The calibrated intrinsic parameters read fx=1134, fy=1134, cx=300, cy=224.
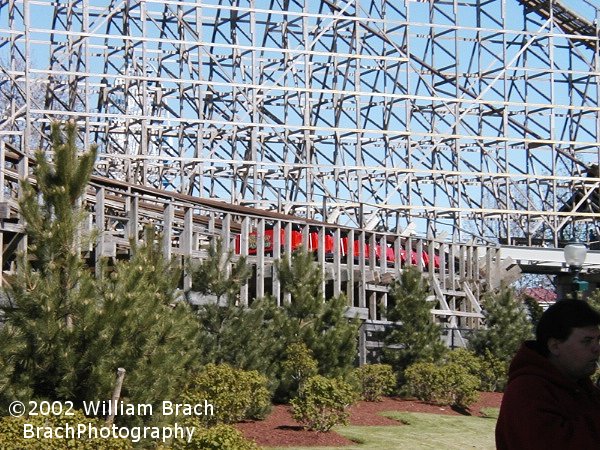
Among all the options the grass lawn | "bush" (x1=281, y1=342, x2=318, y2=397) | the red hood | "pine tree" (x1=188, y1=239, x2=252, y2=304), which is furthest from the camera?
"bush" (x1=281, y1=342, x2=318, y2=397)

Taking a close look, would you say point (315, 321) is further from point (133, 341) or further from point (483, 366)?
point (133, 341)

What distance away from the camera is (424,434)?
50.4 ft

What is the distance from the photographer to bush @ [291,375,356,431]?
13961 mm

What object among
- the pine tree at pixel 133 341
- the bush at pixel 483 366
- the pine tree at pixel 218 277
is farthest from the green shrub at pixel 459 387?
the pine tree at pixel 133 341

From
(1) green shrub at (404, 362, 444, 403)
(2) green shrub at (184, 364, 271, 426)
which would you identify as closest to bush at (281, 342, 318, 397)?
(2) green shrub at (184, 364, 271, 426)

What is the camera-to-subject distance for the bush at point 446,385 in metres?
18.7

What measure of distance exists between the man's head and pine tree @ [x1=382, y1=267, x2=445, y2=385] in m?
16.2

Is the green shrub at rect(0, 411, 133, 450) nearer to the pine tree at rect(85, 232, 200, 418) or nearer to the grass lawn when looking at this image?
the pine tree at rect(85, 232, 200, 418)

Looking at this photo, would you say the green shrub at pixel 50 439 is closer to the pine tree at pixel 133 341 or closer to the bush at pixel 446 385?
the pine tree at pixel 133 341

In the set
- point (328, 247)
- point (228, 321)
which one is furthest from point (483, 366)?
point (228, 321)

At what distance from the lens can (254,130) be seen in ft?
109

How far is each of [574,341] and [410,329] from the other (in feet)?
53.9

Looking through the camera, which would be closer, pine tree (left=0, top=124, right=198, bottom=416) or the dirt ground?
pine tree (left=0, top=124, right=198, bottom=416)

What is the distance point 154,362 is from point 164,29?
→ 27.4 meters
